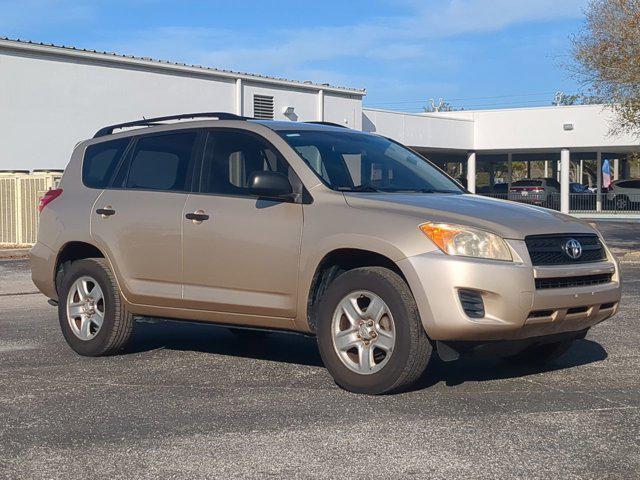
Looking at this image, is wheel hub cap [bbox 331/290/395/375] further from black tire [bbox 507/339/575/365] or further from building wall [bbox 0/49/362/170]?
building wall [bbox 0/49/362/170]

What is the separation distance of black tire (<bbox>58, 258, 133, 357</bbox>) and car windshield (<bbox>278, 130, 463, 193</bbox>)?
1.96 meters

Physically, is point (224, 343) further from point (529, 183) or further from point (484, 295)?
point (529, 183)

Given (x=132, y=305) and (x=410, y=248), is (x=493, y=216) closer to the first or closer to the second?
(x=410, y=248)

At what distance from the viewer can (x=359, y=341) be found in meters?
6.40

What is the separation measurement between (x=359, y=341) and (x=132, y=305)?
2293mm

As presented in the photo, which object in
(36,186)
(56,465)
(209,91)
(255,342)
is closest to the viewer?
(56,465)

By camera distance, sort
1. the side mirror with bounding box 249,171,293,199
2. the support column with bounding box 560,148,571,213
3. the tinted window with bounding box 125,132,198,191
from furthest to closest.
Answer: the support column with bounding box 560,148,571,213 → the tinted window with bounding box 125,132,198,191 → the side mirror with bounding box 249,171,293,199

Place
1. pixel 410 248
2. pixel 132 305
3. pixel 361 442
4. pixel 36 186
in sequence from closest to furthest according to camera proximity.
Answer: pixel 361 442 < pixel 410 248 < pixel 132 305 < pixel 36 186

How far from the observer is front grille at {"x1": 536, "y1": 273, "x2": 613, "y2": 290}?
6174 millimetres

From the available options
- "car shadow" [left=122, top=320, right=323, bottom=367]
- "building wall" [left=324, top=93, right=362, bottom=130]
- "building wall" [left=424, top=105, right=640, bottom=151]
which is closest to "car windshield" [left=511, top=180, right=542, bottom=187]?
"building wall" [left=424, top=105, right=640, bottom=151]

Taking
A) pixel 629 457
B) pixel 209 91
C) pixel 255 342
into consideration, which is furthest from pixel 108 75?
pixel 629 457

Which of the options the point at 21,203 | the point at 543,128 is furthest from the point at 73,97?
the point at 543,128

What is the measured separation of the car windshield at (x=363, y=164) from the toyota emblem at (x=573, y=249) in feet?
4.16

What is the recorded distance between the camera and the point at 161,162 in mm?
7906
